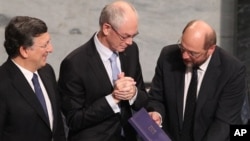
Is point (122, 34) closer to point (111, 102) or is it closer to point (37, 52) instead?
point (111, 102)

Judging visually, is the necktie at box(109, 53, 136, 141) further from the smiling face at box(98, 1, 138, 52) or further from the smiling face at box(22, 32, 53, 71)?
the smiling face at box(22, 32, 53, 71)

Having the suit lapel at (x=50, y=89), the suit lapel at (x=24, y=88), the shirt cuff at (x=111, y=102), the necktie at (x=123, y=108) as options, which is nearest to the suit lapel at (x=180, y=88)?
the necktie at (x=123, y=108)

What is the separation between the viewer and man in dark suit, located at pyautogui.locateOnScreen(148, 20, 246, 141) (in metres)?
4.09

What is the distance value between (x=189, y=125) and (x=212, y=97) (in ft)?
0.74

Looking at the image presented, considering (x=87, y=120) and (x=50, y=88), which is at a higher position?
(x=50, y=88)

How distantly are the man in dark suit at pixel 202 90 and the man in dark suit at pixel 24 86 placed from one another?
0.81 m

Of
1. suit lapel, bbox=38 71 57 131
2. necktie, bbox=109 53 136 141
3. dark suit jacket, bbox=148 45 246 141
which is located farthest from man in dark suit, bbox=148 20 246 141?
suit lapel, bbox=38 71 57 131

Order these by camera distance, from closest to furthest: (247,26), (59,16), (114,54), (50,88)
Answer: (50,88)
(114,54)
(59,16)
(247,26)

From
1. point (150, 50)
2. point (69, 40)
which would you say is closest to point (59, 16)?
point (69, 40)

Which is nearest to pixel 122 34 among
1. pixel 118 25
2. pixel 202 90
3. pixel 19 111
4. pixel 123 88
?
pixel 118 25

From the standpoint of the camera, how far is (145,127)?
3805mm

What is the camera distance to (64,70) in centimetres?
395

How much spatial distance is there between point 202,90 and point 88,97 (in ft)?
2.39

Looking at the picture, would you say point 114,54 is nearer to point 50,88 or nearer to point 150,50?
point 50,88
